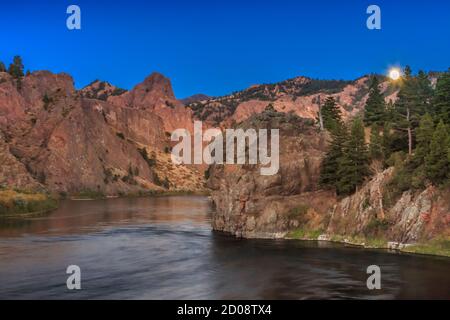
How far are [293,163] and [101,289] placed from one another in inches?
1745

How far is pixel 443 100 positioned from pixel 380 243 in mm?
32580

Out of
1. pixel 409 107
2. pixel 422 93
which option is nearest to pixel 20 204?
pixel 409 107

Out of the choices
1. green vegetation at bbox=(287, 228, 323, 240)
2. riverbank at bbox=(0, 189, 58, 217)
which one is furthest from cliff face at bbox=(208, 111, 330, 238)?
riverbank at bbox=(0, 189, 58, 217)

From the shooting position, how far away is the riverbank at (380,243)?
56500 mm

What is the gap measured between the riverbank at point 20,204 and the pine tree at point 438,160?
94.0 m

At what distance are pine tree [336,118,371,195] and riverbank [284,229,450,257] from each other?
7744mm

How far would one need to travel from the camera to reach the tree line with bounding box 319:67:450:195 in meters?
62.2

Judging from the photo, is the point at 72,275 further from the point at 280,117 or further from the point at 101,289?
the point at 280,117

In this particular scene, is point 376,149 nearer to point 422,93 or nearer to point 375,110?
point 422,93

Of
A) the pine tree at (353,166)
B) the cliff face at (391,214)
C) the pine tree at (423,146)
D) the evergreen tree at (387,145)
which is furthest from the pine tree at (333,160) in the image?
the pine tree at (423,146)

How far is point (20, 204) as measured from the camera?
125 metres

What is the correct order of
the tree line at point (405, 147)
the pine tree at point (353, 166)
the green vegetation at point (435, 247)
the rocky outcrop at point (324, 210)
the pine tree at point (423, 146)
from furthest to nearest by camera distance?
the pine tree at point (353, 166) < the pine tree at point (423, 146) < the tree line at point (405, 147) < the rocky outcrop at point (324, 210) < the green vegetation at point (435, 247)

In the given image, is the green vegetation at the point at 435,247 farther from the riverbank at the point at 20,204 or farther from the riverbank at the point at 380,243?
the riverbank at the point at 20,204
